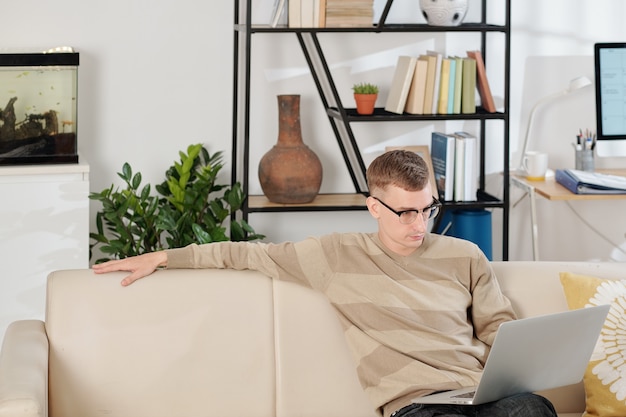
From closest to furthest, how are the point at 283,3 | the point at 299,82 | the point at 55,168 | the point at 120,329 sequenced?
the point at 120,329, the point at 55,168, the point at 283,3, the point at 299,82

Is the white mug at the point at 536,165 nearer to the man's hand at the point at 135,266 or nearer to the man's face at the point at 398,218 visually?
the man's face at the point at 398,218

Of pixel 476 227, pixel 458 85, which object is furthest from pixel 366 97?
pixel 476 227

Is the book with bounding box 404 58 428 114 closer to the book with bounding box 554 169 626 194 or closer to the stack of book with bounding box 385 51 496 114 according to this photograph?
the stack of book with bounding box 385 51 496 114

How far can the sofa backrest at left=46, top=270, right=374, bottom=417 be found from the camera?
2314mm

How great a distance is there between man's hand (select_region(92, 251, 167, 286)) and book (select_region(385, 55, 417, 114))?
1717 millimetres

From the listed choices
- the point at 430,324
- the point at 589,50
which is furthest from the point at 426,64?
the point at 430,324

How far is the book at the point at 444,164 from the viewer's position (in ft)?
12.8

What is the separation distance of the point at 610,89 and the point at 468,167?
0.63m

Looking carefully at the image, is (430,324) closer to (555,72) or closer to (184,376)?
(184,376)

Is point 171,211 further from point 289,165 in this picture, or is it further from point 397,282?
point 397,282

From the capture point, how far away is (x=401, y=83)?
3895mm

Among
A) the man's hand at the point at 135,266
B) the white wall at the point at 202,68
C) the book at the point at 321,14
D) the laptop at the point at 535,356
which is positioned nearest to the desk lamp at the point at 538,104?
the white wall at the point at 202,68

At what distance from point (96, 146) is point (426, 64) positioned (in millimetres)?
1354

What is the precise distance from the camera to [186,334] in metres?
2.36
